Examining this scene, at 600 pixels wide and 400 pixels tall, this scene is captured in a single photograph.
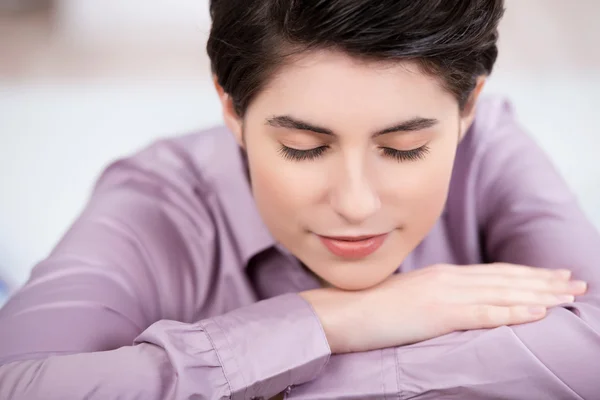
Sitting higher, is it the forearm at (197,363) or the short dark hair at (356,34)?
the short dark hair at (356,34)

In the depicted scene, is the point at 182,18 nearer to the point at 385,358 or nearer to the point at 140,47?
the point at 140,47

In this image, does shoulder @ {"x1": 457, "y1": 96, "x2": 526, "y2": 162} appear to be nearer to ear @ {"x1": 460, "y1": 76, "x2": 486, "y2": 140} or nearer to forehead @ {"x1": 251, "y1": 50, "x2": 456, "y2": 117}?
ear @ {"x1": 460, "y1": 76, "x2": 486, "y2": 140}

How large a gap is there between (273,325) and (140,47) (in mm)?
1670

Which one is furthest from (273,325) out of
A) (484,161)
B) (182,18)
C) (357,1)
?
(182,18)

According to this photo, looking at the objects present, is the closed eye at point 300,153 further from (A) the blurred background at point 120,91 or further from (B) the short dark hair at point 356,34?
(A) the blurred background at point 120,91

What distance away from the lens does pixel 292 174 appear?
96 cm

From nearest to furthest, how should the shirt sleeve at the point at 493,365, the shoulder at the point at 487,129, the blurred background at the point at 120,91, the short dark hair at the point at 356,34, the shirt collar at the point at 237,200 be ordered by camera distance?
the short dark hair at the point at 356,34
the shirt sleeve at the point at 493,365
the shirt collar at the point at 237,200
the shoulder at the point at 487,129
the blurred background at the point at 120,91

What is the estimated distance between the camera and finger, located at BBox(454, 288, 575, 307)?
3.45 ft

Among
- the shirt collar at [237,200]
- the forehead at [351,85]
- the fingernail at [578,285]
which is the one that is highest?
the forehead at [351,85]

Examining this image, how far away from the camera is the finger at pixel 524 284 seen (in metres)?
1.08

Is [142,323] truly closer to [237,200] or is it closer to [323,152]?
[237,200]

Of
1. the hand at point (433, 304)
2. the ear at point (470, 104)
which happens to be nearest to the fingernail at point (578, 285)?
the hand at point (433, 304)

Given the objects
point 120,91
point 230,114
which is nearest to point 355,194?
point 230,114

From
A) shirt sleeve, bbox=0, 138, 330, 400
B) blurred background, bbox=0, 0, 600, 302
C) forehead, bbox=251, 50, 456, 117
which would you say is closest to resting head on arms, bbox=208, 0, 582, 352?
forehead, bbox=251, 50, 456, 117
